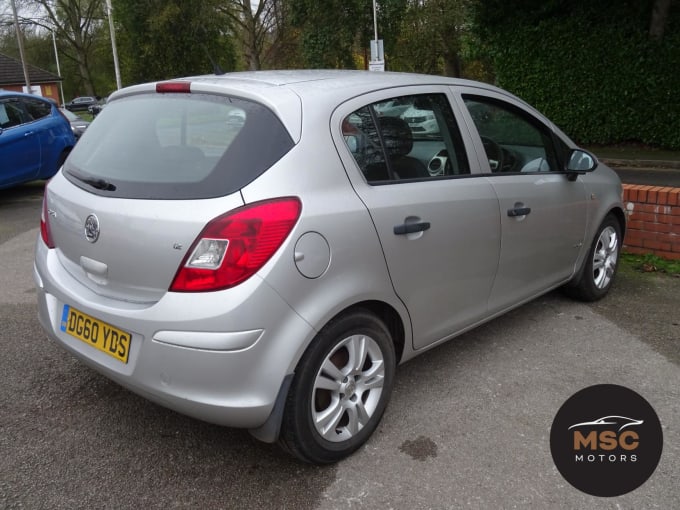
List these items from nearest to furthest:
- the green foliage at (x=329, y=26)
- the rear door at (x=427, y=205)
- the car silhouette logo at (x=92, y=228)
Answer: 1. the car silhouette logo at (x=92, y=228)
2. the rear door at (x=427, y=205)
3. the green foliage at (x=329, y=26)

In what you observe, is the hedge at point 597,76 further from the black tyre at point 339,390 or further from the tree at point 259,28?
the tree at point 259,28

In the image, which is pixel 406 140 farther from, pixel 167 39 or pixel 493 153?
pixel 167 39

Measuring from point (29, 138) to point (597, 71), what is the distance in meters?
11.8

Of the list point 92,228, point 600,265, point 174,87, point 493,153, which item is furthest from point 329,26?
point 92,228

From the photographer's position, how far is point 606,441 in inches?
108

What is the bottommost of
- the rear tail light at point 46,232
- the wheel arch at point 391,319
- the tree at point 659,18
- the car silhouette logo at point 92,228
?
the wheel arch at point 391,319

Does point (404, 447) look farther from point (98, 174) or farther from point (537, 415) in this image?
point (98, 174)

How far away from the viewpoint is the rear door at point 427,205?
274cm

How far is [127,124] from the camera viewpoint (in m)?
2.88

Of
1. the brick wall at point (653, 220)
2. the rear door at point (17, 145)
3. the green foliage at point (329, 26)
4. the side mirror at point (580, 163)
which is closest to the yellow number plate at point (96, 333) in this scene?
the side mirror at point (580, 163)

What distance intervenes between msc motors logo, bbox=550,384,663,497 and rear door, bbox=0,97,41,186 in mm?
8541

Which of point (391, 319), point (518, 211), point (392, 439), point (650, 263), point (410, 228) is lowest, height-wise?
point (650, 263)

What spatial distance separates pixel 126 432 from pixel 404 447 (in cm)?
130

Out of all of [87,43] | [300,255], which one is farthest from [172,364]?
[87,43]
